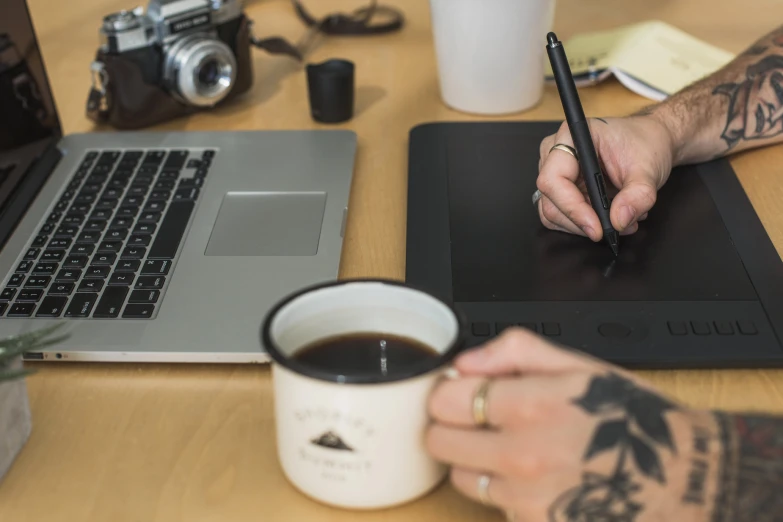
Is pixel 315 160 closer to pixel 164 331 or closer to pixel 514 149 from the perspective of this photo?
pixel 514 149

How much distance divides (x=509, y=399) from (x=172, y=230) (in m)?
0.44

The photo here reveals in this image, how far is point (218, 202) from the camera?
87 centimetres

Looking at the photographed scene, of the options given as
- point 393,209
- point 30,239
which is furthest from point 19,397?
point 393,209

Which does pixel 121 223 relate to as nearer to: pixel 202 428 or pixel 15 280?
pixel 15 280

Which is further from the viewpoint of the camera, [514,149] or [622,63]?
[622,63]

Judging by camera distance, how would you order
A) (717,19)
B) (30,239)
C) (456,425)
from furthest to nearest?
(717,19) < (30,239) < (456,425)

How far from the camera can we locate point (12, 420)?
1.91ft

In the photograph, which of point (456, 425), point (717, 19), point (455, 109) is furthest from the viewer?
point (717, 19)

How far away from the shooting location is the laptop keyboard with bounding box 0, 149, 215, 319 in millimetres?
709

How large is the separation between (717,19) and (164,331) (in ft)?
3.41

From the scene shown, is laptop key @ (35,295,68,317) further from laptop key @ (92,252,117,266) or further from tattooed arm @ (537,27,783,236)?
tattooed arm @ (537,27,783,236)

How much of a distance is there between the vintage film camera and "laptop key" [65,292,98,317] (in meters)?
0.38

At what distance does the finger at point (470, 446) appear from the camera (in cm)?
48

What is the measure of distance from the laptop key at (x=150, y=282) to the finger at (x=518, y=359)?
1.08 ft
